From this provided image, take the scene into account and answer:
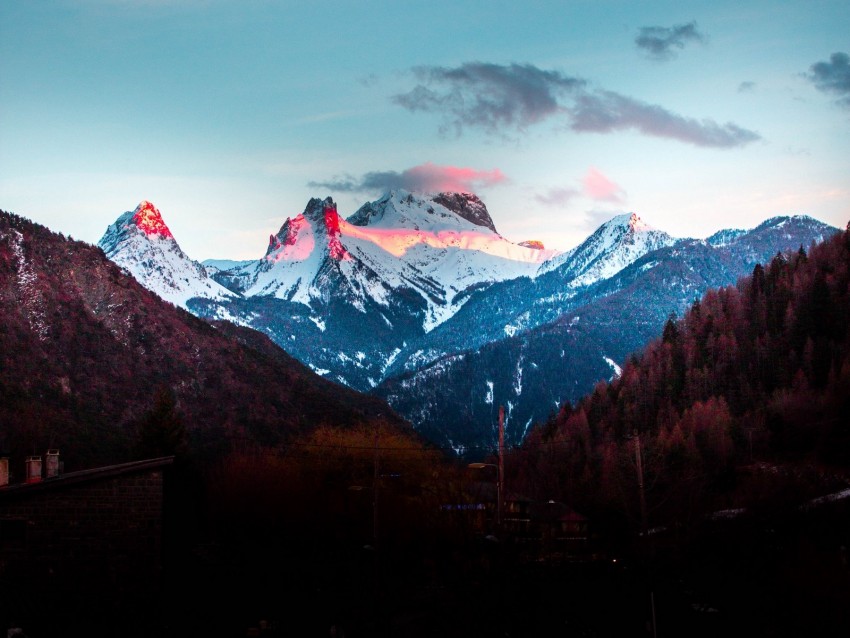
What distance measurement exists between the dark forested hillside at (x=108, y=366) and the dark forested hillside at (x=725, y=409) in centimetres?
2957

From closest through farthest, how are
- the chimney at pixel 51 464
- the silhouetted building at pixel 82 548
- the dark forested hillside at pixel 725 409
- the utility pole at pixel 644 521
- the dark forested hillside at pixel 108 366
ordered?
the silhouetted building at pixel 82 548 → the utility pole at pixel 644 521 → the chimney at pixel 51 464 → the dark forested hillside at pixel 725 409 → the dark forested hillside at pixel 108 366

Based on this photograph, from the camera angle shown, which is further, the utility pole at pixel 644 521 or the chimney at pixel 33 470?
the chimney at pixel 33 470

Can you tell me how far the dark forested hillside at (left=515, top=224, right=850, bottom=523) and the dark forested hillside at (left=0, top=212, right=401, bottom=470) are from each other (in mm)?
29565

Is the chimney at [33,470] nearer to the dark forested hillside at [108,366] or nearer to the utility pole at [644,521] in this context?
the utility pole at [644,521]

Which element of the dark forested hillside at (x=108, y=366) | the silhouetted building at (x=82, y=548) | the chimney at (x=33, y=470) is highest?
the dark forested hillside at (x=108, y=366)

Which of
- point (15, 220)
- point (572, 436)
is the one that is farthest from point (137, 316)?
point (572, 436)

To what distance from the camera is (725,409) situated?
11275 centimetres

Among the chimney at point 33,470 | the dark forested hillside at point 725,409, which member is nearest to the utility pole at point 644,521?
the dark forested hillside at point 725,409

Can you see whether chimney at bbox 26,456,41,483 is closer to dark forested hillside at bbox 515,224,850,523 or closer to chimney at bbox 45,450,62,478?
chimney at bbox 45,450,62,478

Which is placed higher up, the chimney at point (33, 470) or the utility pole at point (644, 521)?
the chimney at point (33, 470)

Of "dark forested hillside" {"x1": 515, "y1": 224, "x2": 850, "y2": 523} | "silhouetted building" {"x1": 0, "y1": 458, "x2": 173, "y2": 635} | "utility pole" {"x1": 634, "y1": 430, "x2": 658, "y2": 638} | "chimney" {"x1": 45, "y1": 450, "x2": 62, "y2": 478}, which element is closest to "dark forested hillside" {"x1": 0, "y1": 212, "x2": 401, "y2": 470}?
"dark forested hillside" {"x1": 515, "y1": 224, "x2": 850, "y2": 523}

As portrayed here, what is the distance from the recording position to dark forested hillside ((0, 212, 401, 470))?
4589 inches

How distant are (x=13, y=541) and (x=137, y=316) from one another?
12992cm

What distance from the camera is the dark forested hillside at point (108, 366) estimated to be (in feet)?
382
